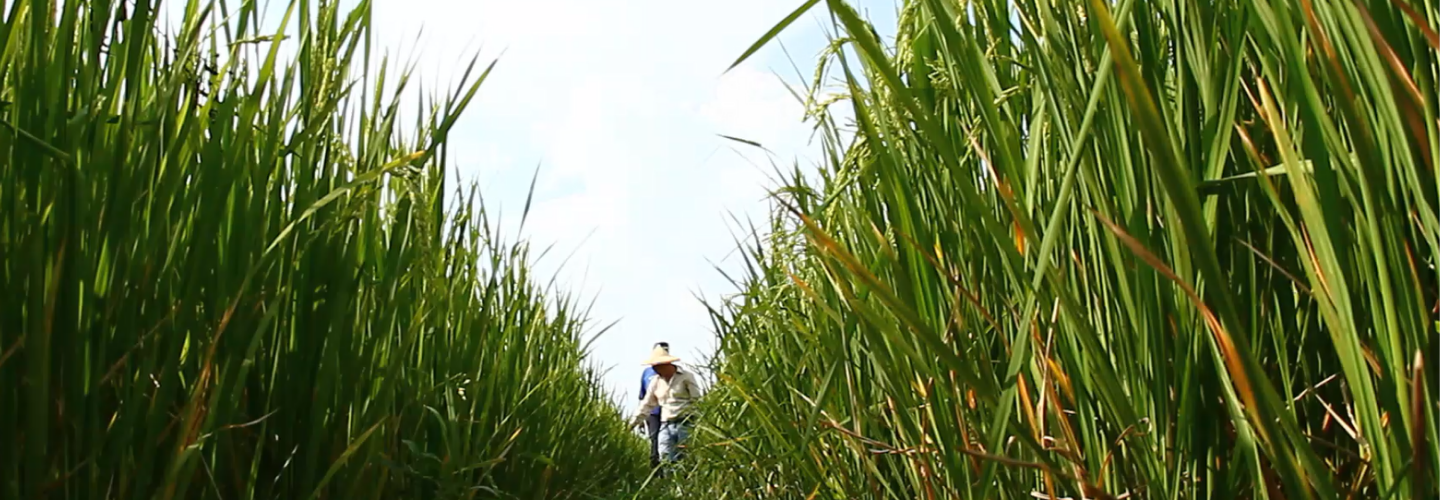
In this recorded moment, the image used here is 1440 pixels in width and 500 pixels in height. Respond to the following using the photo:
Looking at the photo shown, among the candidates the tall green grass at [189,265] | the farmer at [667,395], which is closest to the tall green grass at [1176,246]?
the tall green grass at [189,265]

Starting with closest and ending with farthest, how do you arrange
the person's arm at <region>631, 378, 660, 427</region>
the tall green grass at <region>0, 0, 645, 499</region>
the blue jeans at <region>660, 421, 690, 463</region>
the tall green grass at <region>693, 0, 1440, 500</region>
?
1. the tall green grass at <region>693, 0, 1440, 500</region>
2. the tall green grass at <region>0, 0, 645, 499</region>
3. the blue jeans at <region>660, 421, 690, 463</region>
4. the person's arm at <region>631, 378, 660, 427</region>

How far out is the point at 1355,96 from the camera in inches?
25.3

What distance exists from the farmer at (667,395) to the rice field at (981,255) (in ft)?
18.7

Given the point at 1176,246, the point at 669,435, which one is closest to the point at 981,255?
the point at 1176,246

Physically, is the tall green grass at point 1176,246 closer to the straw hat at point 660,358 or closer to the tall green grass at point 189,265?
the tall green grass at point 189,265

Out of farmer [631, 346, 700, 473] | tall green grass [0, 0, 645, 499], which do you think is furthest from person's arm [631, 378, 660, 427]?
tall green grass [0, 0, 645, 499]

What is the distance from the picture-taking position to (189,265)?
1.08 metres

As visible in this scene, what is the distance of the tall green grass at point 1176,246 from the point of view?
597 mm

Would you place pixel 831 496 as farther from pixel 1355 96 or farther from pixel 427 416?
pixel 1355 96

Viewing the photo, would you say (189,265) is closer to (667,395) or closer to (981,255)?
(981,255)

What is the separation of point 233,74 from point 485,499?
4.43 feet

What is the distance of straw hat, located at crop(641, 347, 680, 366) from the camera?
7.54m

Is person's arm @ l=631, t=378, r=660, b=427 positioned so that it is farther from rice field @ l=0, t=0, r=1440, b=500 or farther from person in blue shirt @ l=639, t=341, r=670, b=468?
rice field @ l=0, t=0, r=1440, b=500

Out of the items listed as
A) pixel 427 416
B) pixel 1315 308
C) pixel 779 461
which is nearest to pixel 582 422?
pixel 779 461
